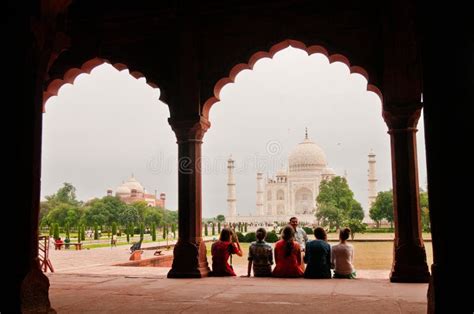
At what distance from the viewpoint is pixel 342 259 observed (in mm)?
5559

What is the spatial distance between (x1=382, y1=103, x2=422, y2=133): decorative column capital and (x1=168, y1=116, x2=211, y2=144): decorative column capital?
2.21 metres

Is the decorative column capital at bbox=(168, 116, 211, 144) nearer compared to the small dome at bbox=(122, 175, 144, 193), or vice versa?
the decorative column capital at bbox=(168, 116, 211, 144)

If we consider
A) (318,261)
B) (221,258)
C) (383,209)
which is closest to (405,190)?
(318,261)

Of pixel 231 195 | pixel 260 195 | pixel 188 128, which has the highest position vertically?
pixel 260 195

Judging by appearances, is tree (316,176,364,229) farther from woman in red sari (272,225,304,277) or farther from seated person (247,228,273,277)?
woman in red sari (272,225,304,277)

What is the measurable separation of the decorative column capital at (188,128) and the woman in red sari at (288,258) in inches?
62.7

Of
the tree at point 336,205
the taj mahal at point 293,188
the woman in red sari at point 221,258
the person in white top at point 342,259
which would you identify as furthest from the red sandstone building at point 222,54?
the taj mahal at point 293,188

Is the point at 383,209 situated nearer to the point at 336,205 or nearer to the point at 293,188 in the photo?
the point at 336,205

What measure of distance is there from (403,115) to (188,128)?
253 centimetres

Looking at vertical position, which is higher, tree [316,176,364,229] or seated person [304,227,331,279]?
tree [316,176,364,229]

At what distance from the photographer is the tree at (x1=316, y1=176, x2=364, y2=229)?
37.0 metres

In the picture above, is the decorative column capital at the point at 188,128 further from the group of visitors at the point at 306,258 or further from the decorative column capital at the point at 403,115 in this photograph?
the decorative column capital at the point at 403,115

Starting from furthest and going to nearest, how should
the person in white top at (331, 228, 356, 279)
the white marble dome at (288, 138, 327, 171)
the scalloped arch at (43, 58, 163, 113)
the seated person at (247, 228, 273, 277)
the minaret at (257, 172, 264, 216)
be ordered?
the minaret at (257, 172, 264, 216), the white marble dome at (288, 138, 327, 171), the scalloped arch at (43, 58, 163, 113), the seated person at (247, 228, 273, 277), the person in white top at (331, 228, 356, 279)

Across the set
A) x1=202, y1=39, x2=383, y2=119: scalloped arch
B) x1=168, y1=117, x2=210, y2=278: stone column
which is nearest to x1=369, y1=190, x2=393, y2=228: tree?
x1=202, y1=39, x2=383, y2=119: scalloped arch
